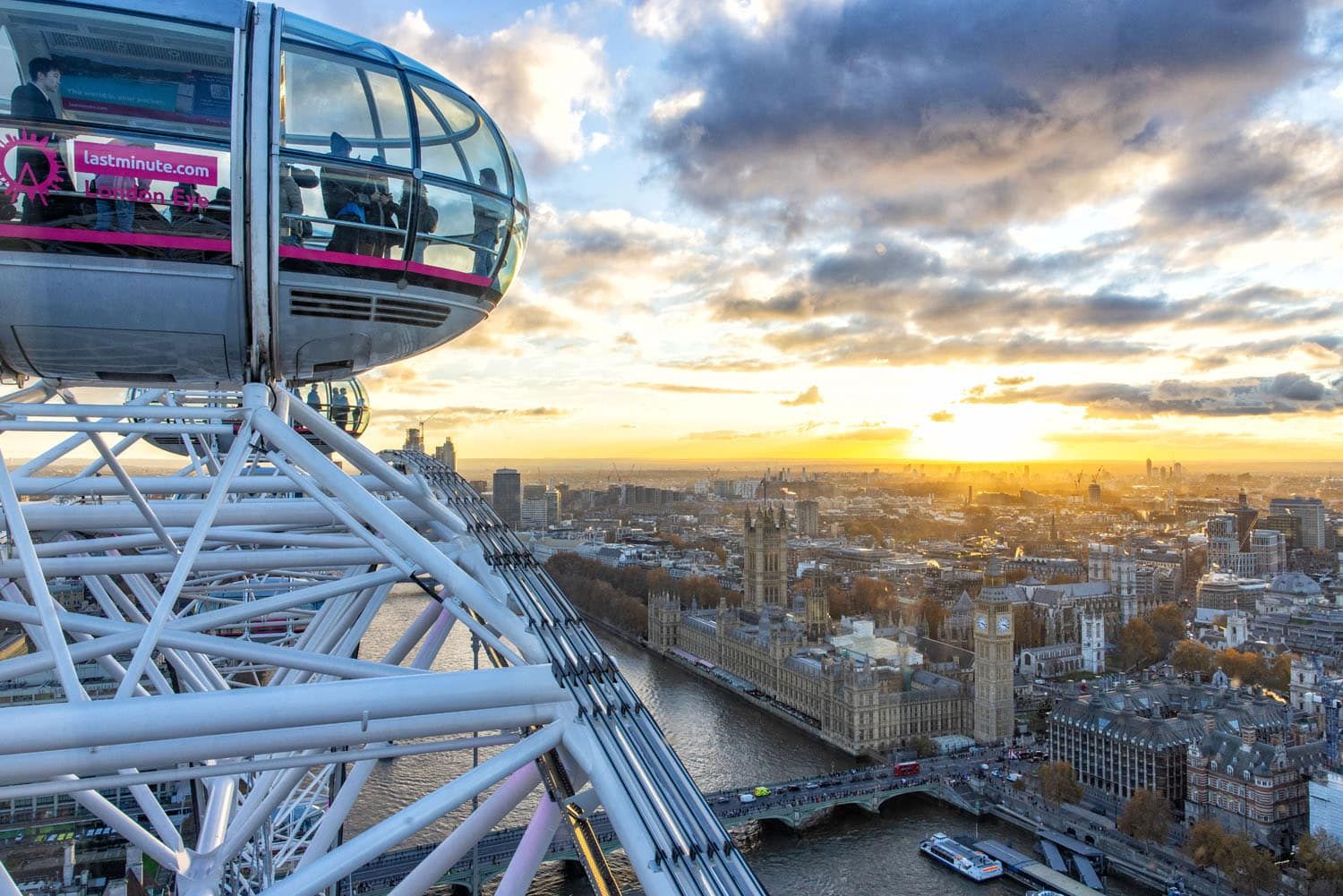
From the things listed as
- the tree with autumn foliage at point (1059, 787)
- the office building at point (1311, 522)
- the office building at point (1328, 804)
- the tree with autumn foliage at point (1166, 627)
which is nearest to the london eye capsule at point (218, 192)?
the office building at point (1328, 804)

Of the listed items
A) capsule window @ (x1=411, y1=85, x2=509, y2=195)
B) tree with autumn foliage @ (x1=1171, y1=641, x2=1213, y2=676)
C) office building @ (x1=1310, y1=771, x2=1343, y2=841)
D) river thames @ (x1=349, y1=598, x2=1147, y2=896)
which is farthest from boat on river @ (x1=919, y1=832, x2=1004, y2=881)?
tree with autumn foliage @ (x1=1171, y1=641, x2=1213, y2=676)

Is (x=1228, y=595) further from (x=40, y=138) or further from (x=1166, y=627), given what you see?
(x=40, y=138)

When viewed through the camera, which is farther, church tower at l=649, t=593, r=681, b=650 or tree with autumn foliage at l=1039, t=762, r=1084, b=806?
church tower at l=649, t=593, r=681, b=650

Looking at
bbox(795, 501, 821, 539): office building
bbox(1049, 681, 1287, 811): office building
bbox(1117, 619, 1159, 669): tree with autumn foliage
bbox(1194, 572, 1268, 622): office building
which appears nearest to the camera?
bbox(1049, 681, 1287, 811): office building

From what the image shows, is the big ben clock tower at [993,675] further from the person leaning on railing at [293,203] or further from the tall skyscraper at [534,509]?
the tall skyscraper at [534,509]

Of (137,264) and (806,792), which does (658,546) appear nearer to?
(806,792)

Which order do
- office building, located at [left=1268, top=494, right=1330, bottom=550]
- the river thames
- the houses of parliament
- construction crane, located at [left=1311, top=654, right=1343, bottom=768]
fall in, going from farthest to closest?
office building, located at [left=1268, top=494, right=1330, bottom=550] → the houses of parliament → construction crane, located at [left=1311, top=654, right=1343, bottom=768] → the river thames

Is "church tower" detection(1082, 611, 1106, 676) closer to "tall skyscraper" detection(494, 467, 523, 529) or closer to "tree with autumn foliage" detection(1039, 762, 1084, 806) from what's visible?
"tree with autumn foliage" detection(1039, 762, 1084, 806)
